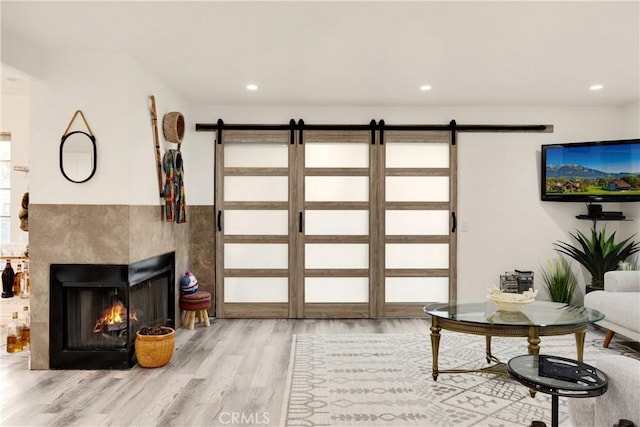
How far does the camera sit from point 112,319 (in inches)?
149

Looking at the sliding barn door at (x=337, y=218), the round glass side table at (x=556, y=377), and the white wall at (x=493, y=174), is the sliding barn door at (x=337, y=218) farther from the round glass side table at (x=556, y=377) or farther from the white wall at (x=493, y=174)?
the round glass side table at (x=556, y=377)

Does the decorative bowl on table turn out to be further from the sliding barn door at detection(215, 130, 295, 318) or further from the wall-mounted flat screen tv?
the sliding barn door at detection(215, 130, 295, 318)

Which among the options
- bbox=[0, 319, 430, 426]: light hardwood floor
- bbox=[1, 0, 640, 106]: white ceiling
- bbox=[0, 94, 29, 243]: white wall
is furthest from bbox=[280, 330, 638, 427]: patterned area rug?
bbox=[0, 94, 29, 243]: white wall

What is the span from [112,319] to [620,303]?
4.45 meters

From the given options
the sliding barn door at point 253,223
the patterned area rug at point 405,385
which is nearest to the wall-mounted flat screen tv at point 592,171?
the patterned area rug at point 405,385

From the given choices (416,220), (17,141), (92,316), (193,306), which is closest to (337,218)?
(416,220)

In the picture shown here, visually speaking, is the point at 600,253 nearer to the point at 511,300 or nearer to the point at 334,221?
the point at 511,300

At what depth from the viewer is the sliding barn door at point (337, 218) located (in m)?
5.59

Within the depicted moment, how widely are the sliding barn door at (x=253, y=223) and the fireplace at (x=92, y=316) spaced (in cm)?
175

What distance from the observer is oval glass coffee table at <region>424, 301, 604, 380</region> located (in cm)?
312

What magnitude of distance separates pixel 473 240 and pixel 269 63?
3.26 meters

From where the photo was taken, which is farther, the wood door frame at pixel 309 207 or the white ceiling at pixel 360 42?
the wood door frame at pixel 309 207

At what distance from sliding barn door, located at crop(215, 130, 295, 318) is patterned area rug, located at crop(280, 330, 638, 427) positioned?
1.13 metres

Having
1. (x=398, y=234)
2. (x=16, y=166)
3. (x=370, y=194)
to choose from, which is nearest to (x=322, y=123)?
(x=370, y=194)
